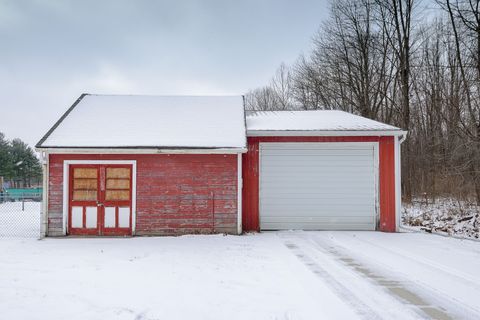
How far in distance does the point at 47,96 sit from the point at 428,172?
102 feet

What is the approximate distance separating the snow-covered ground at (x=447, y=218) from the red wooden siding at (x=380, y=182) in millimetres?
1660

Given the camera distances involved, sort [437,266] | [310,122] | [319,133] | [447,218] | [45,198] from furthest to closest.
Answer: [447,218], [310,122], [319,133], [45,198], [437,266]

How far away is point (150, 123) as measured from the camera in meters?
11.3

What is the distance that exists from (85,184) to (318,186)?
6.86 metres

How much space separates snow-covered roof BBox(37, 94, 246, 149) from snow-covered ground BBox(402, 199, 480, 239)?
704 centimetres

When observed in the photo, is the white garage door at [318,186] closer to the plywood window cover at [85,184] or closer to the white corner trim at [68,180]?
the white corner trim at [68,180]

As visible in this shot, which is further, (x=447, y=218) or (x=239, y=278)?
(x=447, y=218)

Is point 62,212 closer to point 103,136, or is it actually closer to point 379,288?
point 103,136

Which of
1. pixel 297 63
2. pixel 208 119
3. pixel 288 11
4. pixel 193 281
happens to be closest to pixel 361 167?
pixel 208 119

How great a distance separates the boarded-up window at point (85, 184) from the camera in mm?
10164

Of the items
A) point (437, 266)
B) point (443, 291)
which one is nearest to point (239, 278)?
point (443, 291)

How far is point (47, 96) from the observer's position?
32344mm

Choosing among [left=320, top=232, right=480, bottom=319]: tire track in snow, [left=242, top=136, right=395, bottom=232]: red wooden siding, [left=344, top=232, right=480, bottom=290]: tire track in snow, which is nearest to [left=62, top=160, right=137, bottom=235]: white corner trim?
[left=242, top=136, right=395, bottom=232]: red wooden siding

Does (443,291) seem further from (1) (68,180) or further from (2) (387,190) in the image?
(1) (68,180)
